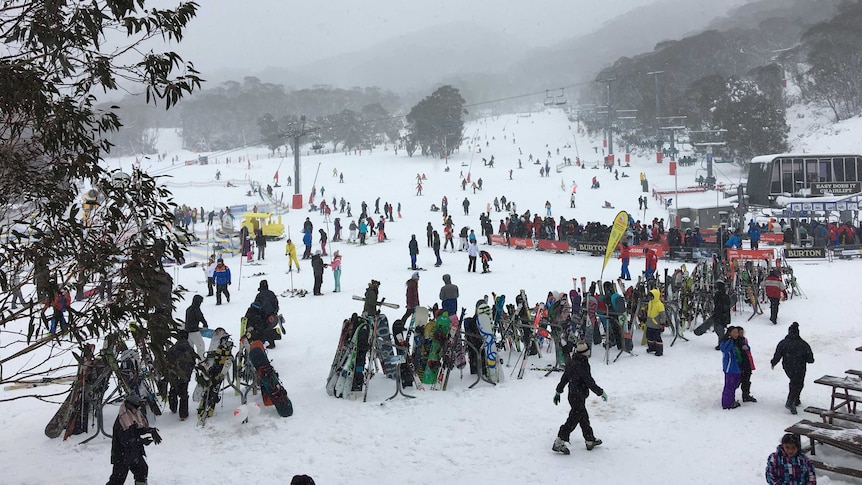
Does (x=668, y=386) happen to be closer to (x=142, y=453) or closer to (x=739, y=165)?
(x=142, y=453)

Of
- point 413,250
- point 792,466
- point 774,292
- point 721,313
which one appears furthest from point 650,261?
point 792,466

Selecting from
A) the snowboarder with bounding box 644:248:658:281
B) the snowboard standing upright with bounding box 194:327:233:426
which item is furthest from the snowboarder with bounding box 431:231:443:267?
the snowboard standing upright with bounding box 194:327:233:426

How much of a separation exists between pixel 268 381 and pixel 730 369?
6705 millimetres

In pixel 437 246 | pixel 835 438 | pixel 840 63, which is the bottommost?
pixel 835 438

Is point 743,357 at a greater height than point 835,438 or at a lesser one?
greater

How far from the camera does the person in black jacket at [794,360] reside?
28.4 ft

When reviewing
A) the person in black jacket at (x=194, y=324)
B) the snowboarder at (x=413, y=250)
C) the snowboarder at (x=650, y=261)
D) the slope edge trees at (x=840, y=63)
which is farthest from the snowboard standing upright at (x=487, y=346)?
the slope edge trees at (x=840, y=63)

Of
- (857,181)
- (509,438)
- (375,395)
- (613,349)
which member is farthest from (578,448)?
(857,181)

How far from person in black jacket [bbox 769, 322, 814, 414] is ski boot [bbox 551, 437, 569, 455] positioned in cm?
329

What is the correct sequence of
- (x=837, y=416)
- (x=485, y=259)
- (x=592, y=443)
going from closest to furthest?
(x=837, y=416) → (x=592, y=443) → (x=485, y=259)

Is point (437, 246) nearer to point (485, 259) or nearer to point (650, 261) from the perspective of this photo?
point (485, 259)

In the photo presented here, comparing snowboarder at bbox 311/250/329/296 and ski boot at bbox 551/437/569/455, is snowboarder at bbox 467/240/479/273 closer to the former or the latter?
snowboarder at bbox 311/250/329/296

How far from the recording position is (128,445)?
680 cm

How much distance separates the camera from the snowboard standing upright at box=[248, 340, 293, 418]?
9125mm
